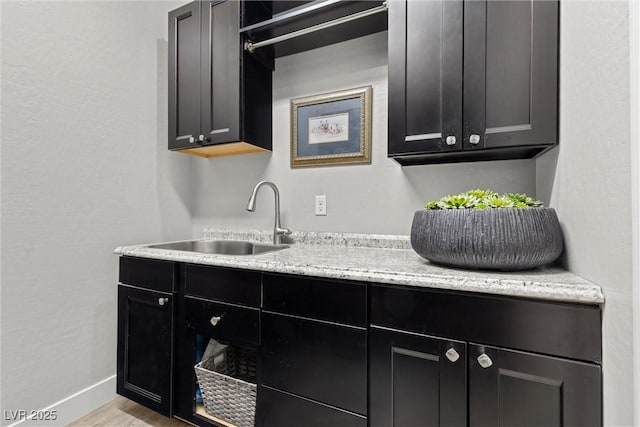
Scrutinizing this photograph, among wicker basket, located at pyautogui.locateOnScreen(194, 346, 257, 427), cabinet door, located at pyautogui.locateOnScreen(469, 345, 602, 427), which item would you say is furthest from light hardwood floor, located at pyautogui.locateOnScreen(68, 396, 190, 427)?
cabinet door, located at pyautogui.locateOnScreen(469, 345, 602, 427)

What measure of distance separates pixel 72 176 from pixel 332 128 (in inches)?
56.7

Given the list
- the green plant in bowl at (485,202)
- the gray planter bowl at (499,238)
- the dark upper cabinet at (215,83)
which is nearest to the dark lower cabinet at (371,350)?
the gray planter bowl at (499,238)

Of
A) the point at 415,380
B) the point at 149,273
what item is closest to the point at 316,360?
the point at 415,380

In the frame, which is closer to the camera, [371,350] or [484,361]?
[484,361]

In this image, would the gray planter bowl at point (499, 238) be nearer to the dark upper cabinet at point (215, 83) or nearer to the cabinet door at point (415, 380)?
the cabinet door at point (415, 380)

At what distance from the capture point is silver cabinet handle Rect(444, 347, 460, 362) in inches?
33.9

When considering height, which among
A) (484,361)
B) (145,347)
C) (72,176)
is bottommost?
(145,347)

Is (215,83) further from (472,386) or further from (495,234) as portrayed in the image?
(472,386)

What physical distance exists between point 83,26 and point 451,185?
7.07 ft

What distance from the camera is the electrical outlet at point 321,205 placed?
1.77 m

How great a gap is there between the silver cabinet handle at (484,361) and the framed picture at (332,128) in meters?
1.09

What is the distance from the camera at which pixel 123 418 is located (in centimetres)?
157

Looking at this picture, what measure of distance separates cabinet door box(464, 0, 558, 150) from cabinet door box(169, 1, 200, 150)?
1.47 meters

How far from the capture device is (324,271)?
1.04 meters
